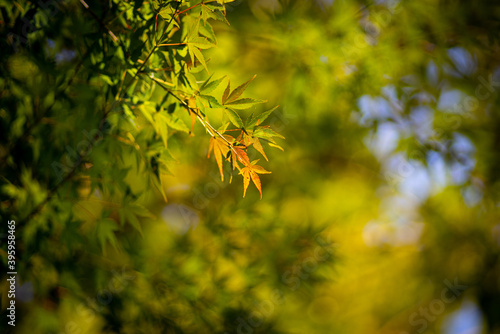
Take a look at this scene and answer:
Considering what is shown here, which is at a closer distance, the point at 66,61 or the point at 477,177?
the point at 66,61

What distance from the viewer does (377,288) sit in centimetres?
260

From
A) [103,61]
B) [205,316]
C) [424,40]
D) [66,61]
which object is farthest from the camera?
[424,40]

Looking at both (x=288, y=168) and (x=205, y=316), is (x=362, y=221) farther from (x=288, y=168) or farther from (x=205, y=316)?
(x=205, y=316)

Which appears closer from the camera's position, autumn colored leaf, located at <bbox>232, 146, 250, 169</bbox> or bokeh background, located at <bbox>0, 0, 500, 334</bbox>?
autumn colored leaf, located at <bbox>232, 146, 250, 169</bbox>

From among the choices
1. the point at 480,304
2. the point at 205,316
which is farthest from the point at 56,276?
the point at 480,304

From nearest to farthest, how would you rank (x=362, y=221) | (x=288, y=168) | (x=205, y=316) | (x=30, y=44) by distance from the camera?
(x=30, y=44) < (x=205, y=316) < (x=288, y=168) < (x=362, y=221)

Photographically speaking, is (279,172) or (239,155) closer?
(239,155)

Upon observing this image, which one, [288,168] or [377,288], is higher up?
[288,168]

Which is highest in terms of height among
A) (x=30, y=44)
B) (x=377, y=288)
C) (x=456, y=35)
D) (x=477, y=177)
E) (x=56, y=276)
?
(x=30, y=44)

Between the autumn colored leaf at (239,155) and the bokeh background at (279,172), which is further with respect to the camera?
the bokeh background at (279,172)

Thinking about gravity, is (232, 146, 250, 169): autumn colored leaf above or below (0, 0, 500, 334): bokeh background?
above

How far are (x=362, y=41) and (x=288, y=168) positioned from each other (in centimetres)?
65

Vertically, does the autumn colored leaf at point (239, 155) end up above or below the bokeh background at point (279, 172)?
above

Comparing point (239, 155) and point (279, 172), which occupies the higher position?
point (239, 155)
